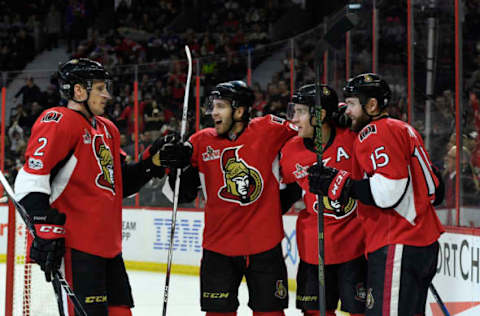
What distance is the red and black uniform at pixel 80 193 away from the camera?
2885mm

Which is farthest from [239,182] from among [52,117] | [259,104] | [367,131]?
[259,104]

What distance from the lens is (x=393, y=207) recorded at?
115 inches

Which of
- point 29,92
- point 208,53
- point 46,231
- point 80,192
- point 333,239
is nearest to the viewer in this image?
point 46,231

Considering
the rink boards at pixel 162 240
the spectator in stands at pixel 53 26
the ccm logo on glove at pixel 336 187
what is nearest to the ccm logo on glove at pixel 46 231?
the ccm logo on glove at pixel 336 187

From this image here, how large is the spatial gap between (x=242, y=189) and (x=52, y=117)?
3.45 feet

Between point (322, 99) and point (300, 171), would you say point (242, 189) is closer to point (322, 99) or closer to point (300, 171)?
point (300, 171)

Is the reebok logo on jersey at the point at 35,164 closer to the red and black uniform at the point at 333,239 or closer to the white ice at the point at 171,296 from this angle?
the red and black uniform at the point at 333,239

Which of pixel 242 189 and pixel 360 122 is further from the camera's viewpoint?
pixel 242 189

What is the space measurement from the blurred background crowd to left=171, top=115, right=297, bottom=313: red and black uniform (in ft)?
3.00

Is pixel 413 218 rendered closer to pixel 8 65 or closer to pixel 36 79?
pixel 36 79

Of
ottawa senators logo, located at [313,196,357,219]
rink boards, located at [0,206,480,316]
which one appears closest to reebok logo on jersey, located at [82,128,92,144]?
ottawa senators logo, located at [313,196,357,219]

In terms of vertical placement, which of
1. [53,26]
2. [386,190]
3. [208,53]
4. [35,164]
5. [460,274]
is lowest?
[460,274]

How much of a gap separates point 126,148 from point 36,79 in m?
1.45

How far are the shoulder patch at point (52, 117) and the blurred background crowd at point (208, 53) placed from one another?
3.08 feet
